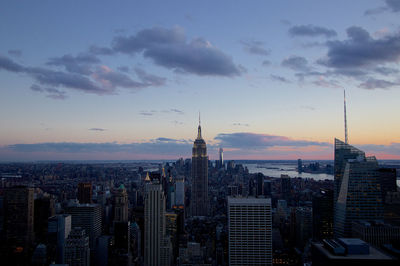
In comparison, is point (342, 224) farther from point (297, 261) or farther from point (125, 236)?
point (125, 236)

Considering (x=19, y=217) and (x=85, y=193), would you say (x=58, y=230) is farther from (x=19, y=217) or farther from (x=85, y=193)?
(x=85, y=193)

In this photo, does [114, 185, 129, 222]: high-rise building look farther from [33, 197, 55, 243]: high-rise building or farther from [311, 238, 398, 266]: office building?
[311, 238, 398, 266]: office building

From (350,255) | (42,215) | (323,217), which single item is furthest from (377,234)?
(42,215)

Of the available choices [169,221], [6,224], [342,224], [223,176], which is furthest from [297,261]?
[223,176]

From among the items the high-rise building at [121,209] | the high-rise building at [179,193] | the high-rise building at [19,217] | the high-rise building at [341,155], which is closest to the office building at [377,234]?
the high-rise building at [341,155]

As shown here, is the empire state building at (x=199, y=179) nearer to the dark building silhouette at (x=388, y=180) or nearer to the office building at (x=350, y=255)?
the dark building silhouette at (x=388, y=180)
